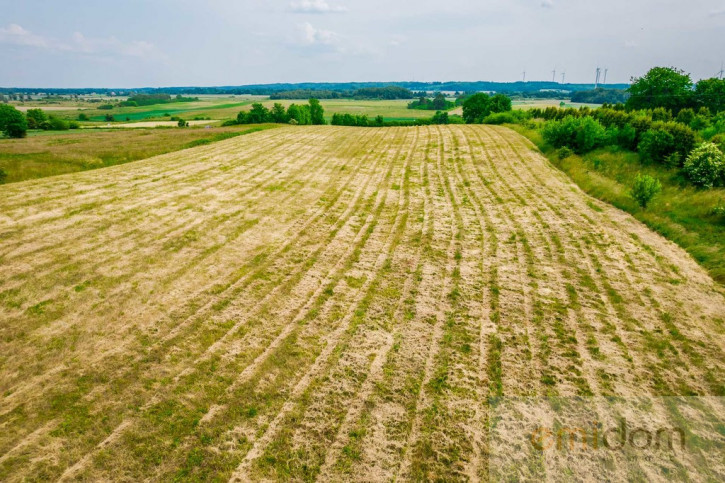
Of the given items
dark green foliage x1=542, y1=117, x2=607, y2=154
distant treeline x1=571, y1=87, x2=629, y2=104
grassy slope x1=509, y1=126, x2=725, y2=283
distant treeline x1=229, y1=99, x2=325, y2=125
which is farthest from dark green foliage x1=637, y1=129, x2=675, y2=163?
distant treeline x1=571, y1=87, x2=629, y2=104

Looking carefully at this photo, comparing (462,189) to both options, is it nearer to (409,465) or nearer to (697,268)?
(697,268)

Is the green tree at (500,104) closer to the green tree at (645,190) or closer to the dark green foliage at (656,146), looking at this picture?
the dark green foliage at (656,146)

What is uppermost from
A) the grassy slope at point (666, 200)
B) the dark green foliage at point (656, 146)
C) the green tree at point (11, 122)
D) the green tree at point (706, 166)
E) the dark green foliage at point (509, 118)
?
the dark green foliage at point (509, 118)

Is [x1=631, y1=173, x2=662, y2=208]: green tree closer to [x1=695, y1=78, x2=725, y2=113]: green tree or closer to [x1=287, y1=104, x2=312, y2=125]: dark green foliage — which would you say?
[x1=695, y1=78, x2=725, y2=113]: green tree

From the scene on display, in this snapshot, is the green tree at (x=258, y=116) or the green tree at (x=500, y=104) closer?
the green tree at (x=500, y=104)

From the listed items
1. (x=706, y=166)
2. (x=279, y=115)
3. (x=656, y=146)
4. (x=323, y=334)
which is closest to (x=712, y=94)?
(x=656, y=146)

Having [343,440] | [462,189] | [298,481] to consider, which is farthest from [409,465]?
[462,189]

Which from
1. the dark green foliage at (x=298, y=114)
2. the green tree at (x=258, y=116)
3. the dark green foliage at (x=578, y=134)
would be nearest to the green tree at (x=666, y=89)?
→ the dark green foliage at (x=578, y=134)

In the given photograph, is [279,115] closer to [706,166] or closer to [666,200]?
[666,200]
